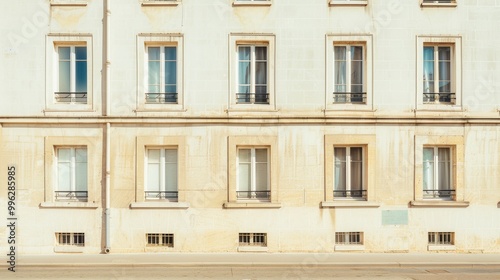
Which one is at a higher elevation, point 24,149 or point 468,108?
point 468,108

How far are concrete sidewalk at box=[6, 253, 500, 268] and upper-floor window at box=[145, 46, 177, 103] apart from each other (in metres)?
5.07

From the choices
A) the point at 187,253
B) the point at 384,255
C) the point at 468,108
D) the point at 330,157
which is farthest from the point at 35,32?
the point at 468,108

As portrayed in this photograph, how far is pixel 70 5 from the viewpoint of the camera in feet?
55.8

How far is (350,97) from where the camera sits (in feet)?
56.9

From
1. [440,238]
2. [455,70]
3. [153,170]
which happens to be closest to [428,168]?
[440,238]

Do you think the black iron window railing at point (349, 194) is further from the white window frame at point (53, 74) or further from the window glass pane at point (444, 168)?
the white window frame at point (53, 74)

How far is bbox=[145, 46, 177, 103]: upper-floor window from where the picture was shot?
56.6 feet

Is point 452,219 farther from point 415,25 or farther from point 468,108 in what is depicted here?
point 415,25

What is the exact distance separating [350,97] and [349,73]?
79 centimetres

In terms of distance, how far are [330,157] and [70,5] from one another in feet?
31.9

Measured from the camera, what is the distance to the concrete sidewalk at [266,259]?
1489 cm

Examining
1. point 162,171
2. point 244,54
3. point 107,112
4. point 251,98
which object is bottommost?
point 162,171

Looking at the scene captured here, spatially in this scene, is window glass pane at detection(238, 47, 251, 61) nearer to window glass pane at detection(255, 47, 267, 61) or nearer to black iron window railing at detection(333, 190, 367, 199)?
window glass pane at detection(255, 47, 267, 61)

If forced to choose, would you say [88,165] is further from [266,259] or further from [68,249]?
[266,259]
